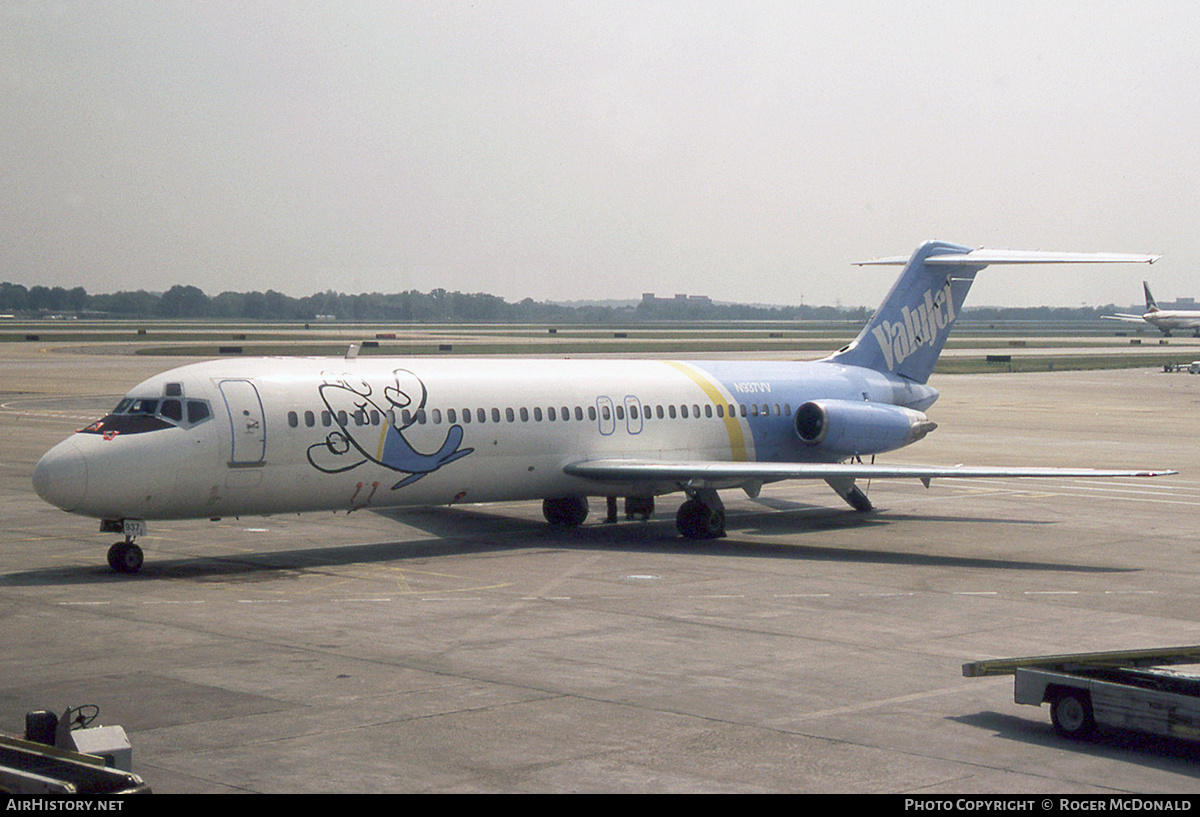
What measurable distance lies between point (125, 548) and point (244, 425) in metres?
2.86

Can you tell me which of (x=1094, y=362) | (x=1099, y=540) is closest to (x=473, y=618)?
(x=1099, y=540)

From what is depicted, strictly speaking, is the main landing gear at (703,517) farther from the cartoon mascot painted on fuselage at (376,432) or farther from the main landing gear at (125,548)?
the main landing gear at (125,548)

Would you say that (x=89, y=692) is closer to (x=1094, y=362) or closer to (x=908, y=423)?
(x=908, y=423)

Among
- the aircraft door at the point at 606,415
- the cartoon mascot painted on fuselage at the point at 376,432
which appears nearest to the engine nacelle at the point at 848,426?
the aircraft door at the point at 606,415

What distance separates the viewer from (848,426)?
33.0 meters

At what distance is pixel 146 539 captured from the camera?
28094 mm

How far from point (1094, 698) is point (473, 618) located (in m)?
9.29

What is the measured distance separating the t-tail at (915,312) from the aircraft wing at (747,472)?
7.70 m

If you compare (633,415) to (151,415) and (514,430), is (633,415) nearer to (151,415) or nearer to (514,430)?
(514,430)

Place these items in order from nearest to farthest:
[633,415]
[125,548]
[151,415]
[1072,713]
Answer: [1072,713] < [125,548] < [151,415] < [633,415]

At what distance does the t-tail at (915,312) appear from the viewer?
118 ft

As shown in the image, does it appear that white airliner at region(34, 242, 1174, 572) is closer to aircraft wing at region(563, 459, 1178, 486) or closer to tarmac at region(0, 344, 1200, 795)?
aircraft wing at region(563, 459, 1178, 486)

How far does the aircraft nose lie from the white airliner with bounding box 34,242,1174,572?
2cm

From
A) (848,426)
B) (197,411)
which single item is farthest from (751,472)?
(197,411)
